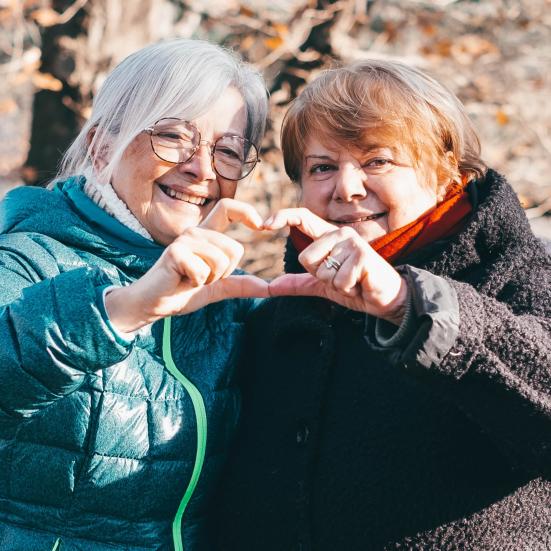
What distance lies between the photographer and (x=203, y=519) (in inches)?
88.4

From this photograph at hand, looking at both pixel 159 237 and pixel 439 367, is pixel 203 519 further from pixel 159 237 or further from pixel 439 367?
pixel 439 367

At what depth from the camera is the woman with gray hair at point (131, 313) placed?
1725mm

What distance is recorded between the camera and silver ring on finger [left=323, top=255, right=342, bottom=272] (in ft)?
5.60

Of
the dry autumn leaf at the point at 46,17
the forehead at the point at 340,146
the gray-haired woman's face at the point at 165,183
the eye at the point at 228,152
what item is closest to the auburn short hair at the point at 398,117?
the forehead at the point at 340,146

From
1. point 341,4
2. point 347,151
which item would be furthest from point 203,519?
point 341,4

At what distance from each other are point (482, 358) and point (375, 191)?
0.71m

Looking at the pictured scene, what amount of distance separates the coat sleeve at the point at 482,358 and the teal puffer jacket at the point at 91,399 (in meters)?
0.62

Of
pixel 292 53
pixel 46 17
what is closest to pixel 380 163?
pixel 46 17

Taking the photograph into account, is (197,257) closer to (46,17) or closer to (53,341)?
(53,341)

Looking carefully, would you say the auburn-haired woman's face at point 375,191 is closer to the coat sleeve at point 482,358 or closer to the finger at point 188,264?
the coat sleeve at point 482,358

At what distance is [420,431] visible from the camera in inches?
78.6

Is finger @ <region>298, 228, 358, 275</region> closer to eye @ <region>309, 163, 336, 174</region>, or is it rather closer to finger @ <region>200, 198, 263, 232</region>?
finger @ <region>200, 198, 263, 232</region>

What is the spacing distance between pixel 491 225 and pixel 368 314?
50 cm

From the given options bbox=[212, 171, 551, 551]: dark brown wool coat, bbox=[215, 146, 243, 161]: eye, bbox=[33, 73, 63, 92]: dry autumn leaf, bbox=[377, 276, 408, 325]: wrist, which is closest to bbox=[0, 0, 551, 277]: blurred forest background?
bbox=[33, 73, 63, 92]: dry autumn leaf
